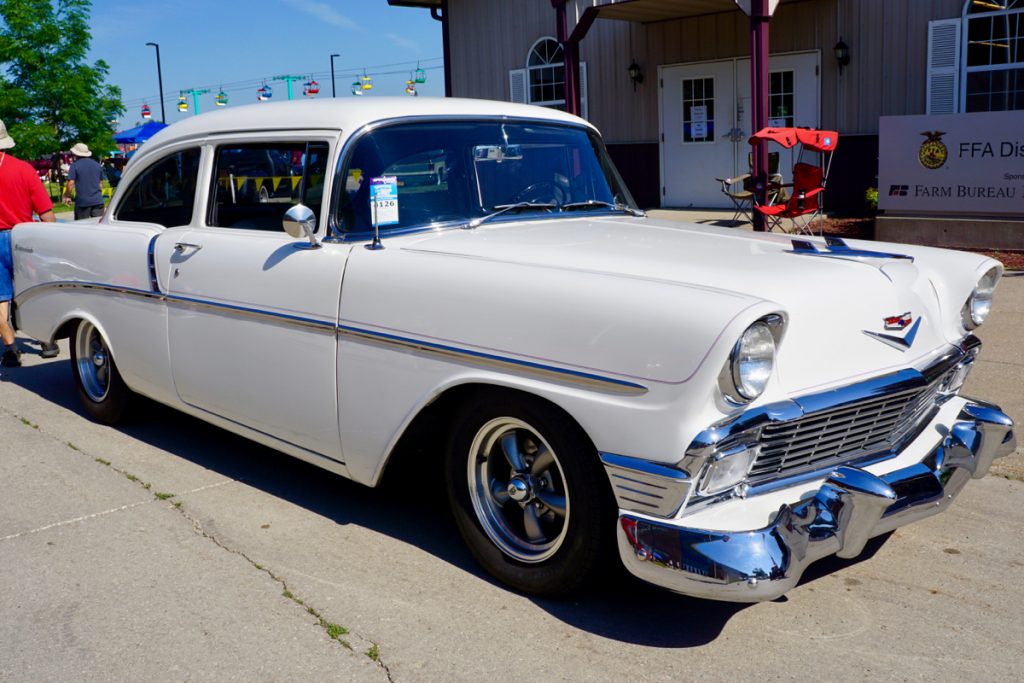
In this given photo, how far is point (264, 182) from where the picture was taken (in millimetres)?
4410

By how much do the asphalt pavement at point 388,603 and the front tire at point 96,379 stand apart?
2.58 ft

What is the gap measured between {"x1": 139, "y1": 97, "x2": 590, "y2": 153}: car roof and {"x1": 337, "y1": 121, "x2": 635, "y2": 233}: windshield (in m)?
0.07

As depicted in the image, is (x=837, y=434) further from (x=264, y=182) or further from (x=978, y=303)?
(x=264, y=182)

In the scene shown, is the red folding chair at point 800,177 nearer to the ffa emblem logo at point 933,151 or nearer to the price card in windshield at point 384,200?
the ffa emblem logo at point 933,151

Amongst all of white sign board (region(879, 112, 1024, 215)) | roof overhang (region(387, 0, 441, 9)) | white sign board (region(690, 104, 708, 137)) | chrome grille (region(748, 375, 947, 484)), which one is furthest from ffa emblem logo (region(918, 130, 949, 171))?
roof overhang (region(387, 0, 441, 9))

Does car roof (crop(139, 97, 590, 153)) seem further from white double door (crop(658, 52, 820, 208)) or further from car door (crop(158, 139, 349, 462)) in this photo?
white double door (crop(658, 52, 820, 208))

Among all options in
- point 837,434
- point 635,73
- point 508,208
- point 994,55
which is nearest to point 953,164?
point 994,55

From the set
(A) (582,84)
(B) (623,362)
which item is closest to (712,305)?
(B) (623,362)

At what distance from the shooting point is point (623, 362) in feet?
9.66

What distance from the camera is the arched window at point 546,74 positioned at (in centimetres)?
1673

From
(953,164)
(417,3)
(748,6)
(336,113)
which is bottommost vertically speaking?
(953,164)

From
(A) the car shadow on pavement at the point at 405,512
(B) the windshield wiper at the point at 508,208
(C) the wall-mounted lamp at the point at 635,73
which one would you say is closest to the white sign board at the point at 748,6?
(C) the wall-mounted lamp at the point at 635,73

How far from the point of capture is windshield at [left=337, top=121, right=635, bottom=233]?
157 inches

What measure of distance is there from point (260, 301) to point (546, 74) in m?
13.7
